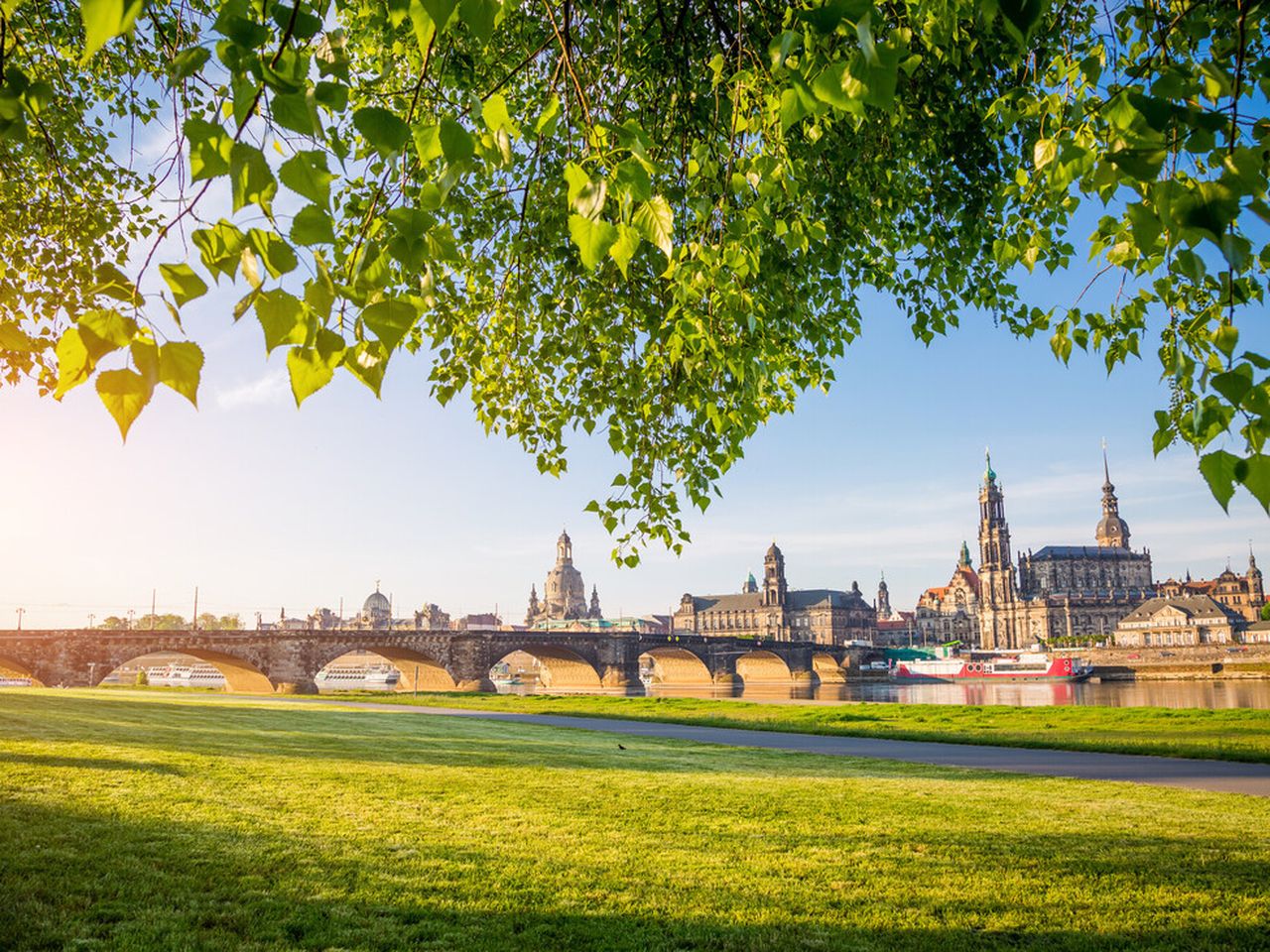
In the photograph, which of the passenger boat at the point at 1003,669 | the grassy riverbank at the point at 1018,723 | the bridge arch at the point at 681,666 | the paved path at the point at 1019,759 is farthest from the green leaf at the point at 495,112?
the passenger boat at the point at 1003,669

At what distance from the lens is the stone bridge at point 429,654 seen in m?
52.7

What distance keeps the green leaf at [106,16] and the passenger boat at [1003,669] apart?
102392 millimetres

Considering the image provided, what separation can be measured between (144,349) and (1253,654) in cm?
12287

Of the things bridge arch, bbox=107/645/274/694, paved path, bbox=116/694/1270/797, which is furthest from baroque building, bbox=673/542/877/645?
paved path, bbox=116/694/1270/797

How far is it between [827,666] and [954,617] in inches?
3428

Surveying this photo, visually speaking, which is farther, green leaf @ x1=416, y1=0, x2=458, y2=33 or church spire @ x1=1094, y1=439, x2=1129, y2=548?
church spire @ x1=1094, y1=439, x2=1129, y2=548

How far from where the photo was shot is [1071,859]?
23.8ft

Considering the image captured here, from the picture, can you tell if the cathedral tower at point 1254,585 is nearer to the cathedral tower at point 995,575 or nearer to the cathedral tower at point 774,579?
the cathedral tower at point 995,575

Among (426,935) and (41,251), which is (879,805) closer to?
(426,935)

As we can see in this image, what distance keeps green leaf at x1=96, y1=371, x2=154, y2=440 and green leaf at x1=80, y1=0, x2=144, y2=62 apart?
618 mm

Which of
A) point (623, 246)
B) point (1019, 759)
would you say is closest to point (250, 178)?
point (623, 246)

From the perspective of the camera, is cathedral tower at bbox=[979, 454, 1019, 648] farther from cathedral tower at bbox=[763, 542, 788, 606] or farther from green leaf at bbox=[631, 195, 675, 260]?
green leaf at bbox=[631, 195, 675, 260]

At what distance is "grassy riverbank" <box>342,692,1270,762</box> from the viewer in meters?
17.7

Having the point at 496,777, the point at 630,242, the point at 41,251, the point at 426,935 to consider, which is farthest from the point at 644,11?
the point at 496,777
